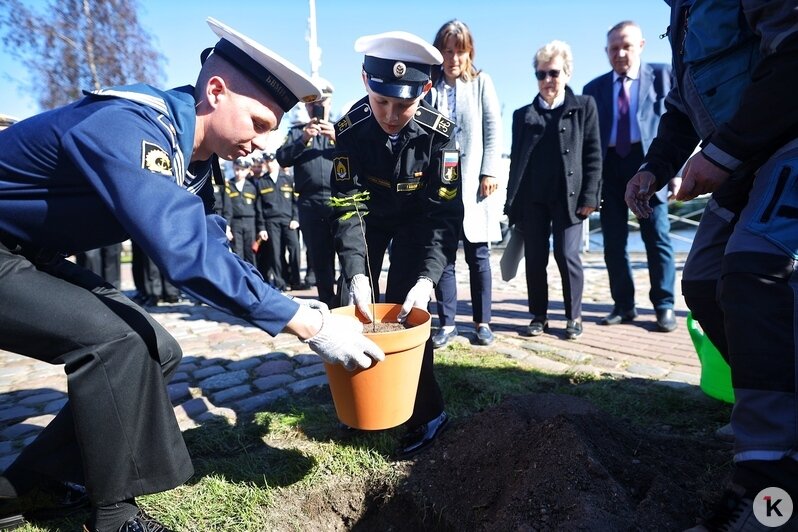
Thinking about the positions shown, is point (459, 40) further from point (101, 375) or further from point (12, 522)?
point (12, 522)

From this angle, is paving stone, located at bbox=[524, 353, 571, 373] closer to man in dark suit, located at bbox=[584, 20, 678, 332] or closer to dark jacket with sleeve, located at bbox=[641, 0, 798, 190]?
man in dark suit, located at bbox=[584, 20, 678, 332]

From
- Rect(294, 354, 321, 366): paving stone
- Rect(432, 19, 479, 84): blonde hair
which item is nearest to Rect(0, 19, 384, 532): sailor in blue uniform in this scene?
Rect(294, 354, 321, 366): paving stone

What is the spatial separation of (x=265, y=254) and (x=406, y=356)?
6.50 metres

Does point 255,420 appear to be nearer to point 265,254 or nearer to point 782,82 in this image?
point 782,82

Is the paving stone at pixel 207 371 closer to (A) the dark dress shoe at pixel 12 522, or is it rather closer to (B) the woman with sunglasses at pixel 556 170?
(A) the dark dress shoe at pixel 12 522

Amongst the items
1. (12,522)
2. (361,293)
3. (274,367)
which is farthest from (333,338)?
(274,367)

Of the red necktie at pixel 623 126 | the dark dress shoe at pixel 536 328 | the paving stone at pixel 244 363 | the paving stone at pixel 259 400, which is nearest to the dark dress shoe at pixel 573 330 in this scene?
the dark dress shoe at pixel 536 328

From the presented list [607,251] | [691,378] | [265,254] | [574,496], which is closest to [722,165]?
[574,496]

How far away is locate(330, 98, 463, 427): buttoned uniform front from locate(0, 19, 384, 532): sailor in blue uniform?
0.71 m

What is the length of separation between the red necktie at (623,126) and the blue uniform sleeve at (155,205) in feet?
12.2

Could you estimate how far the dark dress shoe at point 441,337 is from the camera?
12.4ft

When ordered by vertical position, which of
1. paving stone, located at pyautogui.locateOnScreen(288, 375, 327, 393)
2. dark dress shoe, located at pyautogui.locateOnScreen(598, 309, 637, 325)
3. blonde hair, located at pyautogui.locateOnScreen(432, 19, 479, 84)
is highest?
blonde hair, located at pyautogui.locateOnScreen(432, 19, 479, 84)

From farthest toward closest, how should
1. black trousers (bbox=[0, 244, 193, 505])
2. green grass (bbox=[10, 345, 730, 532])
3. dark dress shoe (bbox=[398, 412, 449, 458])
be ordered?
dark dress shoe (bbox=[398, 412, 449, 458]), green grass (bbox=[10, 345, 730, 532]), black trousers (bbox=[0, 244, 193, 505])

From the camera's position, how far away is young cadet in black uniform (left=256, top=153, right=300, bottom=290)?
7532 mm
